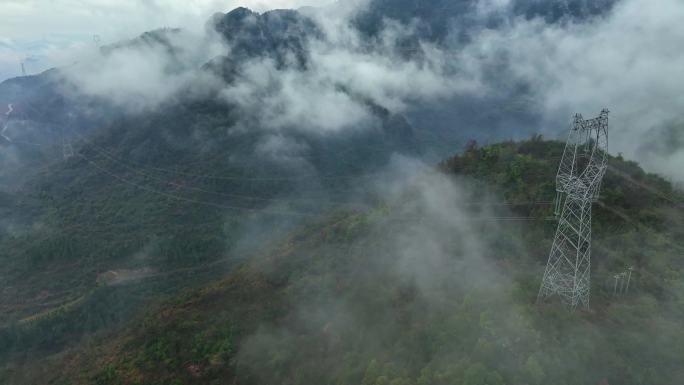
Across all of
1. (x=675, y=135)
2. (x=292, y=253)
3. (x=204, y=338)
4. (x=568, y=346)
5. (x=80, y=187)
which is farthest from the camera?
(x=80, y=187)

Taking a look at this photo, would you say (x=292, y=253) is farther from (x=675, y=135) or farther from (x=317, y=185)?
(x=675, y=135)

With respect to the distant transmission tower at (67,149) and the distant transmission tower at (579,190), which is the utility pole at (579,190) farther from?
the distant transmission tower at (67,149)

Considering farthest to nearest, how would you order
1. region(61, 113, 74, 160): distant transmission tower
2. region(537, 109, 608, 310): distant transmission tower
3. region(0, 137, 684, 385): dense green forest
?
region(61, 113, 74, 160): distant transmission tower, region(0, 137, 684, 385): dense green forest, region(537, 109, 608, 310): distant transmission tower

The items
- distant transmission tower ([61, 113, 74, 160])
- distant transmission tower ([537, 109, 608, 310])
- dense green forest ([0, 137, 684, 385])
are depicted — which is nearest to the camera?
distant transmission tower ([537, 109, 608, 310])

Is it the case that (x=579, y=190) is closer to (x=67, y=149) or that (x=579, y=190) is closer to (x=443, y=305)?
(x=443, y=305)

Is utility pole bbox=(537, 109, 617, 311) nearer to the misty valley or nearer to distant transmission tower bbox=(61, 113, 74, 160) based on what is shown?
the misty valley

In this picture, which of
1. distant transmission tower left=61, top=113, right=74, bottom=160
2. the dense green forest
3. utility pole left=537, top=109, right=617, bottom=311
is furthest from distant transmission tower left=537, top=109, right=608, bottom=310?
distant transmission tower left=61, top=113, right=74, bottom=160

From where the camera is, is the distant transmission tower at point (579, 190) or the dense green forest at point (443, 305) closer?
the distant transmission tower at point (579, 190)

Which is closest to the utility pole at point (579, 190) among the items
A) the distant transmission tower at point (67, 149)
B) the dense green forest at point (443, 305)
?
the dense green forest at point (443, 305)

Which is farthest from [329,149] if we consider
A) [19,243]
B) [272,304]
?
[272,304]
